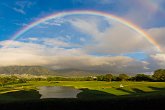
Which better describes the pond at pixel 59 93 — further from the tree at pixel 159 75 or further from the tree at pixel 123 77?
the tree at pixel 123 77

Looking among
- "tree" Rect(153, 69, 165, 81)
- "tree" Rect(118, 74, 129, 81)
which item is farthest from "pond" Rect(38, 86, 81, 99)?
"tree" Rect(118, 74, 129, 81)

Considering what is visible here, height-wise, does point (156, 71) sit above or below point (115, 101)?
above

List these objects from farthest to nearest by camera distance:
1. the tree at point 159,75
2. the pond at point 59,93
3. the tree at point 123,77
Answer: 1. the tree at point 123,77
2. the tree at point 159,75
3. the pond at point 59,93

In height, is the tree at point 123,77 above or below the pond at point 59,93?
above

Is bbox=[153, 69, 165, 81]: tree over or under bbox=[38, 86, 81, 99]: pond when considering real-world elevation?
over

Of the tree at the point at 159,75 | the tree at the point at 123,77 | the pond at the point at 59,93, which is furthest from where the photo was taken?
the tree at the point at 123,77

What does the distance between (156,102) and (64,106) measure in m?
10.2

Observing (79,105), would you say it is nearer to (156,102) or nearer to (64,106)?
(64,106)

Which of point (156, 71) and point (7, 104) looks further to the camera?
point (156, 71)

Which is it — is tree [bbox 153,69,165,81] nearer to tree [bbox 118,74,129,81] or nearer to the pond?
tree [bbox 118,74,129,81]

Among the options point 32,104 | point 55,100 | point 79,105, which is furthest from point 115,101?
point 32,104

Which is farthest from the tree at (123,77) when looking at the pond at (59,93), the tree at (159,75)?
the pond at (59,93)

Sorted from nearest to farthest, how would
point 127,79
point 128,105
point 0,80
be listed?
point 128,105 → point 0,80 → point 127,79

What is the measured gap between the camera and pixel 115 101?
3312cm
